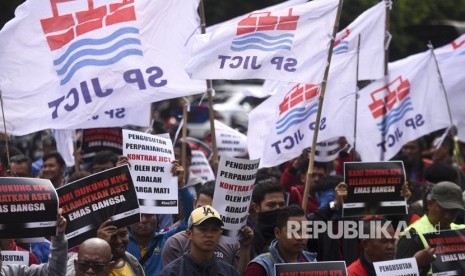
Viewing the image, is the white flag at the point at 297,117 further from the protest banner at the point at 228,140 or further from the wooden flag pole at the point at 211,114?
the protest banner at the point at 228,140

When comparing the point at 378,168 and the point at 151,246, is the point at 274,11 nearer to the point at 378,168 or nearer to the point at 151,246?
the point at 378,168

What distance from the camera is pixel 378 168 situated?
10016mm

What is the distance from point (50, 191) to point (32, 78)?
2.77m

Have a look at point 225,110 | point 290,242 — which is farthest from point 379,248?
point 225,110

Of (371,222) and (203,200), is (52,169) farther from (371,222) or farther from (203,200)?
(371,222)

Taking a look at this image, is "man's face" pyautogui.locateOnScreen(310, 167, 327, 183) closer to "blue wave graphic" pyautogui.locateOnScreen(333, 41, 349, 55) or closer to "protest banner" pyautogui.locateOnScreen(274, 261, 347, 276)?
"blue wave graphic" pyautogui.locateOnScreen(333, 41, 349, 55)

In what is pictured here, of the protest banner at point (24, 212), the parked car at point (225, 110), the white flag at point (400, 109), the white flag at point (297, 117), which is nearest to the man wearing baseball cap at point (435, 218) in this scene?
the white flag at point (297, 117)

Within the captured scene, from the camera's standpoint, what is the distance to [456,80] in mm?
14102

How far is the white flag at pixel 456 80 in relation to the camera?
14078 millimetres

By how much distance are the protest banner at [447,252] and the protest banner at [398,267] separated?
0.40 m

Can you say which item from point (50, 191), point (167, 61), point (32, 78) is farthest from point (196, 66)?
point (50, 191)

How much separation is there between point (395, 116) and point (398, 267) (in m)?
4.60

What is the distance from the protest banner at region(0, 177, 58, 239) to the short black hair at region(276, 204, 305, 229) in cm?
178

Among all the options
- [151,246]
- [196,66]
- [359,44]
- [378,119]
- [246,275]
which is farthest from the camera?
[378,119]
